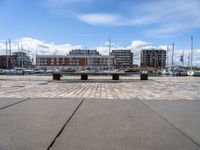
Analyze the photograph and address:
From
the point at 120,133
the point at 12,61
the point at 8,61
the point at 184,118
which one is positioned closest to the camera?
the point at 120,133

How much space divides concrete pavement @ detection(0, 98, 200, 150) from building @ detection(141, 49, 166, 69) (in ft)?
468

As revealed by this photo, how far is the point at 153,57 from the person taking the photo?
148000 mm

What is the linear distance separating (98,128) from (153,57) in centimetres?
14738

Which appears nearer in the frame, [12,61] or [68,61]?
[12,61]

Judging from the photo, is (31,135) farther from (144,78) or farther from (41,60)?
(41,60)

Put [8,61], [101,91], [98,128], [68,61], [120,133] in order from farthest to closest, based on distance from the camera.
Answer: [68,61], [8,61], [101,91], [98,128], [120,133]

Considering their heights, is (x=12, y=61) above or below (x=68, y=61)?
below

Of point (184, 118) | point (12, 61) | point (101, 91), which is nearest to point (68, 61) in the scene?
point (12, 61)

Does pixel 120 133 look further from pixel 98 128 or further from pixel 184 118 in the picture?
pixel 184 118

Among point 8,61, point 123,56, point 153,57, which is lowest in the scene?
point 8,61

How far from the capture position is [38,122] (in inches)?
250

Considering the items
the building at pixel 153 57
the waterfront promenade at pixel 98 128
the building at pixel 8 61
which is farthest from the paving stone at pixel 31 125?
the building at pixel 153 57

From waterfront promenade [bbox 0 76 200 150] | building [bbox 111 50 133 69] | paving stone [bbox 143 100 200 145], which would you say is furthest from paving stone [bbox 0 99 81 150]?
building [bbox 111 50 133 69]

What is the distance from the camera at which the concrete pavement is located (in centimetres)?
464
